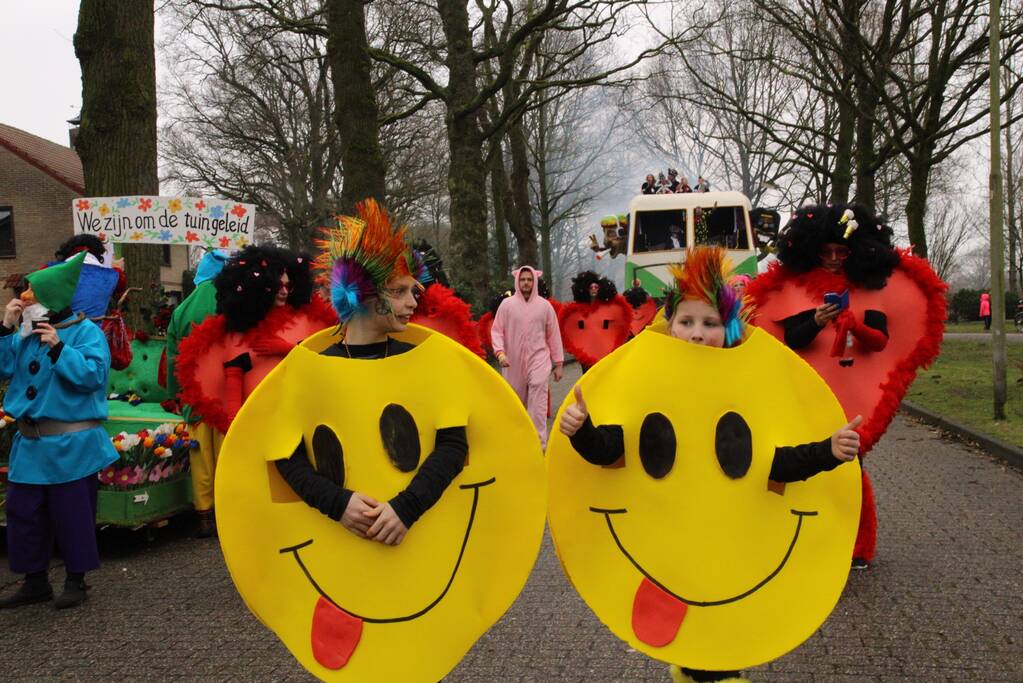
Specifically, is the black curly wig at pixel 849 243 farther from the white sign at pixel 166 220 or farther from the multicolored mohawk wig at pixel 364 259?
the white sign at pixel 166 220

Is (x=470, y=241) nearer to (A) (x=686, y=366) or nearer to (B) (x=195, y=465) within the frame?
(B) (x=195, y=465)

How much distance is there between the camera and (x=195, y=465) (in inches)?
263

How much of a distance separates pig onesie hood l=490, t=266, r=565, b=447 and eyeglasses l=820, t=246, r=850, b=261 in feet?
16.0

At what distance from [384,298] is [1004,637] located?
325 centimetres

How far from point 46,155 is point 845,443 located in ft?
143

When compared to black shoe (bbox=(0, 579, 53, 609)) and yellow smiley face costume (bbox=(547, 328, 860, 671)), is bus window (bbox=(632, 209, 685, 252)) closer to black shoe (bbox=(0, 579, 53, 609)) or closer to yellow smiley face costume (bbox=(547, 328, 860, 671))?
black shoe (bbox=(0, 579, 53, 609))

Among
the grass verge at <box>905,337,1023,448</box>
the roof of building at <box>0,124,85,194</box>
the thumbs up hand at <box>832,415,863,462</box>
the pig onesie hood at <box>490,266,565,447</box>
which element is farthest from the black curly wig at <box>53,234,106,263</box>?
the roof of building at <box>0,124,85,194</box>

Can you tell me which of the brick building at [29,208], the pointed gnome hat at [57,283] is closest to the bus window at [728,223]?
the pointed gnome hat at [57,283]

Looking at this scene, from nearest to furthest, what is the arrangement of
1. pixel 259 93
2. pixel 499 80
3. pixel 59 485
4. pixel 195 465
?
pixel 59 485
pixel 195 465
pixel 499 80
pixel 259 93

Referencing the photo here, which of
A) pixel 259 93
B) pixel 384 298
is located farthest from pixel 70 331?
pixel 259 93

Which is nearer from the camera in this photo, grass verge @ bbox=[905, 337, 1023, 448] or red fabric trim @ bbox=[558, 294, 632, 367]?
grass verge @ bbox=[905, 337, 1023, 448]

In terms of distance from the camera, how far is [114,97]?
8727mm

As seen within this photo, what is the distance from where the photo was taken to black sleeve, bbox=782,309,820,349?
5.07 meters

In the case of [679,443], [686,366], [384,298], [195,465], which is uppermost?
[384,298]
